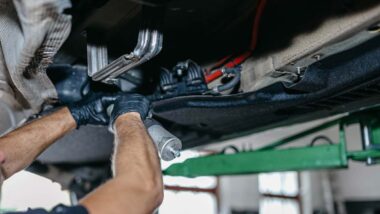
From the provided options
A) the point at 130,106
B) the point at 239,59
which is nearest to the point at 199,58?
the point at 239,59

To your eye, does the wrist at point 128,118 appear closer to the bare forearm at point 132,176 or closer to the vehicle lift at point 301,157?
the bare forearm at point 132,176

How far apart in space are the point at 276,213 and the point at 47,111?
229 inches

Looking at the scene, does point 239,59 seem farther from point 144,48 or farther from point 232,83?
point 144,48

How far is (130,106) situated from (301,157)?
2.81 feet

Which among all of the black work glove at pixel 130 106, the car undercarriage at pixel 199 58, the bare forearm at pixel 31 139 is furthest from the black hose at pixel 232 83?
the bare forearm at pixel 31 139

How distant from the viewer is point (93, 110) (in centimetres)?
123

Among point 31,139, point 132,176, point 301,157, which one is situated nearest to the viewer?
point 132,176

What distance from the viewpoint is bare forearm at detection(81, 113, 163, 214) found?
2.74 feet

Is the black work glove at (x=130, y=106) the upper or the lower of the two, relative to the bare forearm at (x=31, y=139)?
upper

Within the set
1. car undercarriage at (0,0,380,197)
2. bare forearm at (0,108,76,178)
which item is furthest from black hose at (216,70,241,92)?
bare forearm at (0,108,76,178)

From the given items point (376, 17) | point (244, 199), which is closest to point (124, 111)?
point (376, 17)

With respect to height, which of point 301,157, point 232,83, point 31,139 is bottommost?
point 301,157

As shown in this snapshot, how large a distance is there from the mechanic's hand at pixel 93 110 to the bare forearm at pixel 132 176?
142mm

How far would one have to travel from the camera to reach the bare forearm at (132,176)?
2.74 feet
